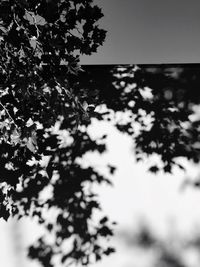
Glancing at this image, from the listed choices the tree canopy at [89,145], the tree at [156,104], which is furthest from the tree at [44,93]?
the tree at [156,104]

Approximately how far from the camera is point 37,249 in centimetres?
696

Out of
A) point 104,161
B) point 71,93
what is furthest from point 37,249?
point 71,93

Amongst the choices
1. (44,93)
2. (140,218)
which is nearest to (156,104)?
(140,218)

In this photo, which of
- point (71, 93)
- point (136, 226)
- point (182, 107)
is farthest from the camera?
point (182, 107)

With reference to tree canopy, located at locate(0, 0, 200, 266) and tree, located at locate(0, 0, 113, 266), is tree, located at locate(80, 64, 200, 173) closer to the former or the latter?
tree canopy, located at locate(0, 0, 200, 266)

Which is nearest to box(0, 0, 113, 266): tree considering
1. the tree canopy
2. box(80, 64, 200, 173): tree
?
the tree canopy

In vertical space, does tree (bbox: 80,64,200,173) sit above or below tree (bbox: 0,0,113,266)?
above

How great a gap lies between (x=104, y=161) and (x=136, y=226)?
1407mm

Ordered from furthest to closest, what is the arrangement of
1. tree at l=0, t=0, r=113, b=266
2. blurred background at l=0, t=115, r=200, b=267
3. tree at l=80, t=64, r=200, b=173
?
1. tree at l=80, t=64, r=200, b=173
2. blurred background at l=0, t=115, r=200, b=267
3. tree at l=0, t=0, r=113, b=266

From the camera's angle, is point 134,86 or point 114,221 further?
point 134,86

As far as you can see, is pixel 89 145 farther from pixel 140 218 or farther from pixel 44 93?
pixel 44 93

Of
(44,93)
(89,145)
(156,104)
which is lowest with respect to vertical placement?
(44,93)

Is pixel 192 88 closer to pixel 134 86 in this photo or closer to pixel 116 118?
pixel 134 86

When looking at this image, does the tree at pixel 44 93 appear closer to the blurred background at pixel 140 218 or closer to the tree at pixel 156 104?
the blurred background at pixel 140 218
